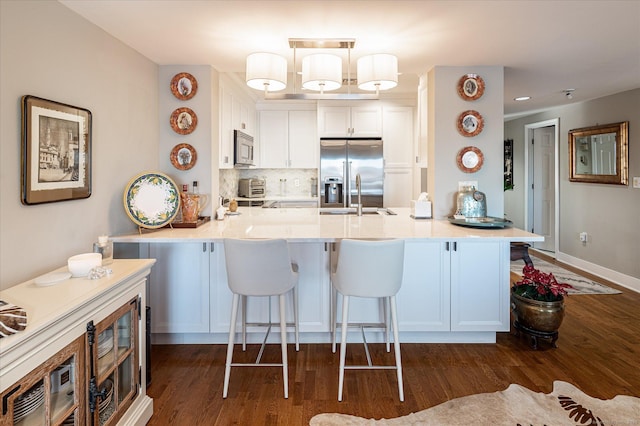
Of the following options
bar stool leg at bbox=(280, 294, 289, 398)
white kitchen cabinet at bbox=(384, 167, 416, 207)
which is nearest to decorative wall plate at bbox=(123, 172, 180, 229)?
bar stool leg at bbox=(280, 294, 289, 398)

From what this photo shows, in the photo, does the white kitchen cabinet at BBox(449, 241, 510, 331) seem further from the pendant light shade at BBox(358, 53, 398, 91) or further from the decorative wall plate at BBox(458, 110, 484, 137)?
the pendant light shade at BBox(358, 53, 398, 91)

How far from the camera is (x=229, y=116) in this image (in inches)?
164

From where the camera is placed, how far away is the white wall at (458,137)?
3537mm

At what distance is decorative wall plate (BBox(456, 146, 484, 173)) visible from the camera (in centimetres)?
354

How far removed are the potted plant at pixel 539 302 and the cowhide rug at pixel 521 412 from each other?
25.0 inches

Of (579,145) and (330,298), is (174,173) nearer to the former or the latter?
(330,298)

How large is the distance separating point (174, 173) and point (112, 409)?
2115mm

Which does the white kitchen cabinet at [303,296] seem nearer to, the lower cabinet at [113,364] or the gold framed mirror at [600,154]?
the lower cabinet at [113,364]

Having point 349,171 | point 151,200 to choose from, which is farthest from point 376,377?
point 349,171

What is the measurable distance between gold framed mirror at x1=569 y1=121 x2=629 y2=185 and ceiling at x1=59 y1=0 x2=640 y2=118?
1.30 metres

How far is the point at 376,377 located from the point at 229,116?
2901mm

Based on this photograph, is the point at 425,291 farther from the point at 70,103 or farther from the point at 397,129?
the point at 397,129

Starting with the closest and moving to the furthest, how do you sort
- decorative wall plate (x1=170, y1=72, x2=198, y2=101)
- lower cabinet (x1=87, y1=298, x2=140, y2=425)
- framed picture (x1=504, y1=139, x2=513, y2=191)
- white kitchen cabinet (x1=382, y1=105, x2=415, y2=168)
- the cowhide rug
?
lower cabinet (x1=87, y1=298, x2=140, y2=425) → the cowhide rug → decorative wall plate (x1=170, y1=72, x2=198, y2=101) → white kitchen cabinet (x1=382, y1=105, x2=415, y2=168) → framed picture (x1=504, y1=139, x2=513, y2=191)

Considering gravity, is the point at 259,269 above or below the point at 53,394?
above
